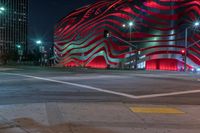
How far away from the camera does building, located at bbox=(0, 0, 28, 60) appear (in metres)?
71.9

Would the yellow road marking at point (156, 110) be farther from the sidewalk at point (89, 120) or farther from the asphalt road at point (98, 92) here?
the asphalt road at point (98, 92)

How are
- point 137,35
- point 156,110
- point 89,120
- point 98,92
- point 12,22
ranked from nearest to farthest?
point 89,120 → point 156,110 → point 98,92 → point 12,22 → point 137,35

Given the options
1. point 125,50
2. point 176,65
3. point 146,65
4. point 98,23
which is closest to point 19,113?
point 176,65

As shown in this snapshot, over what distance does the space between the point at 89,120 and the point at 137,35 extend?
264ft

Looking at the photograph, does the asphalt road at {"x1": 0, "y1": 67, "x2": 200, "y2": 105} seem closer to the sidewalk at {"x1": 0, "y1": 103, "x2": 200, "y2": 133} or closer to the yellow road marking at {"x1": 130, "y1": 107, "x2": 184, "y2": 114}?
the yellow road marking at {"x1": 130, "y1": 107, "x2": 184, "y2": 114}

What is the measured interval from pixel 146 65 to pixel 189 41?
13397 mm

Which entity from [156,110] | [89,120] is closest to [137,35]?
[156,110]

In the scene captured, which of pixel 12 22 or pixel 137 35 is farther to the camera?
pixel 137 35

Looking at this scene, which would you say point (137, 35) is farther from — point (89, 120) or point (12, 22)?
point (89, 120)

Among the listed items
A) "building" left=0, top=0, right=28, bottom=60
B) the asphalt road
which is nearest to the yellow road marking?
the asphalt road

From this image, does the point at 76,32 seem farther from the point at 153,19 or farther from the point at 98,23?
the point at 153,19

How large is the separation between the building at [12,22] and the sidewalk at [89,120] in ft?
90.4

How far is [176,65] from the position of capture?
244ft

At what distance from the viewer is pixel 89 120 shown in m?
8.56
